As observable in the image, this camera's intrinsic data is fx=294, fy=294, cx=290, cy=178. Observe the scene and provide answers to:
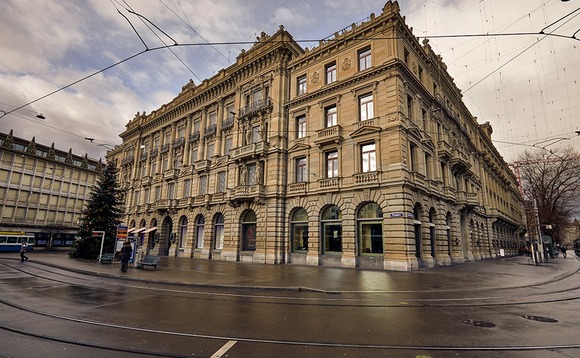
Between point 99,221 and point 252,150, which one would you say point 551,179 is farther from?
point 99,221

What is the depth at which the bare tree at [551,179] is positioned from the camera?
Answer: 40.8m

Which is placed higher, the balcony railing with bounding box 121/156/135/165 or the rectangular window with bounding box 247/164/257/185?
the balcony railing with bounding box 121/156/135/165

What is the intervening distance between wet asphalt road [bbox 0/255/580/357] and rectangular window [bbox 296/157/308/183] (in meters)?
14.2

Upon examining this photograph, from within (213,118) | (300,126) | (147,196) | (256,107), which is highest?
(213,118)

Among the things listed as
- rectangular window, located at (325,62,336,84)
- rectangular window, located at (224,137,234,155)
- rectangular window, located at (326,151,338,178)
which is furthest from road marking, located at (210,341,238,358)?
rectangular window, located at (224,137,234,155)

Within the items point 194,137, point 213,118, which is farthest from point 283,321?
point 194,137

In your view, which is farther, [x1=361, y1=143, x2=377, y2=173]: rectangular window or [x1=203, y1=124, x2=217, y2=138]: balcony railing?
[x1=203, y1=124, x2=217, y2=138]: balcony railing

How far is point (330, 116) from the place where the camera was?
25.8 m

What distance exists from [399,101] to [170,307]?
19792 mm

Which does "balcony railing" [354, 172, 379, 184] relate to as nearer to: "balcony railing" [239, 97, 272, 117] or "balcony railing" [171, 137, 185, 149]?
"balcony railing" [239, 97, 272, 117]

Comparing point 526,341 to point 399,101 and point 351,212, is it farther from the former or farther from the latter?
point 399,101

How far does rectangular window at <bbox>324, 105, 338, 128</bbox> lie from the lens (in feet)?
83.4

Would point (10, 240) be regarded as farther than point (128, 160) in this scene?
No

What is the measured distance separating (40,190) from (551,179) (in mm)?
91251
